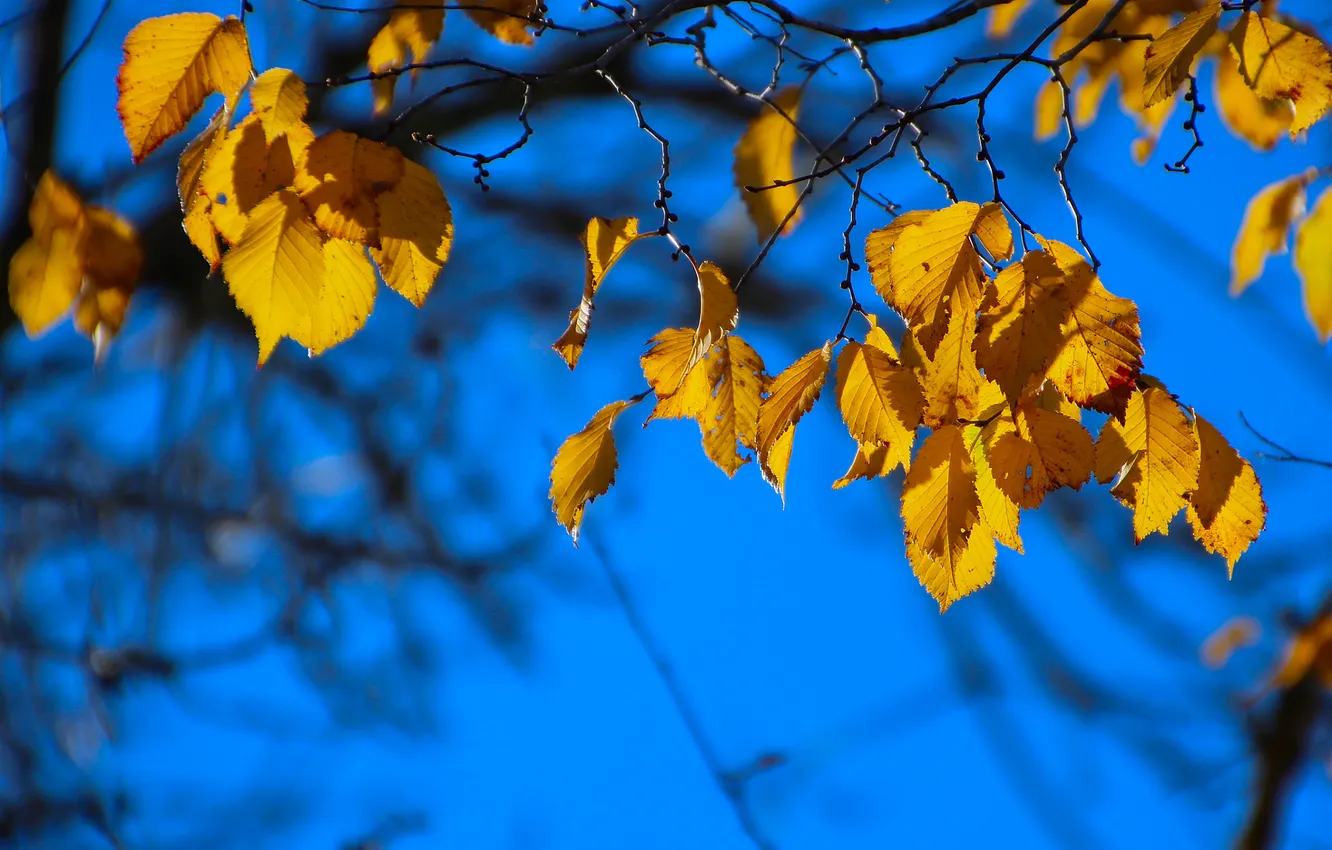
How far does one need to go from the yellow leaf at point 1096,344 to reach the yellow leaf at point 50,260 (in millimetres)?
1177

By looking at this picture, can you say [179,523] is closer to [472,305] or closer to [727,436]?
[472,305]

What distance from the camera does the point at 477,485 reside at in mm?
3627

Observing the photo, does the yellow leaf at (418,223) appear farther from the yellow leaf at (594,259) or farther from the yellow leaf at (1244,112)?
the yellow leaf at (1244,112)

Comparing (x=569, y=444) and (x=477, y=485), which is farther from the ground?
(x=569, y=444)

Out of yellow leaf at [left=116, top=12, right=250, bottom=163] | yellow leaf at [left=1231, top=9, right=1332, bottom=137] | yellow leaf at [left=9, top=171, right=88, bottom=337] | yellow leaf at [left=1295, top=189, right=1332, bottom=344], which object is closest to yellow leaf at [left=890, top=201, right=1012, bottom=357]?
yellow leaf at [left=1231, top=9, right=1332, bottom=137]

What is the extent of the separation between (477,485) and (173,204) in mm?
1790

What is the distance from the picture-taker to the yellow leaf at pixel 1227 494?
82cm

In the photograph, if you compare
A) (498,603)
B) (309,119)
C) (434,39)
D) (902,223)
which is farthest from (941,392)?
(498,603)

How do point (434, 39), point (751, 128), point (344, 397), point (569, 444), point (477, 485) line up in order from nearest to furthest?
1. point (569, 444)
2. point (434, 39)
3. point (751, 128)
4. point (344, 397)
5. point (477, 485)

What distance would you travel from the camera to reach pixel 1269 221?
5.09 feet

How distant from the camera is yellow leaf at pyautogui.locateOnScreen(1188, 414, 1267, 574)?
819 mm

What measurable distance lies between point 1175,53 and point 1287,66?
230 millimetres

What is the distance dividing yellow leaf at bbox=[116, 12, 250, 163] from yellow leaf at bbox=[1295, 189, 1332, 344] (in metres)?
1.39

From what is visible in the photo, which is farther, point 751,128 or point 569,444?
point 751,128
